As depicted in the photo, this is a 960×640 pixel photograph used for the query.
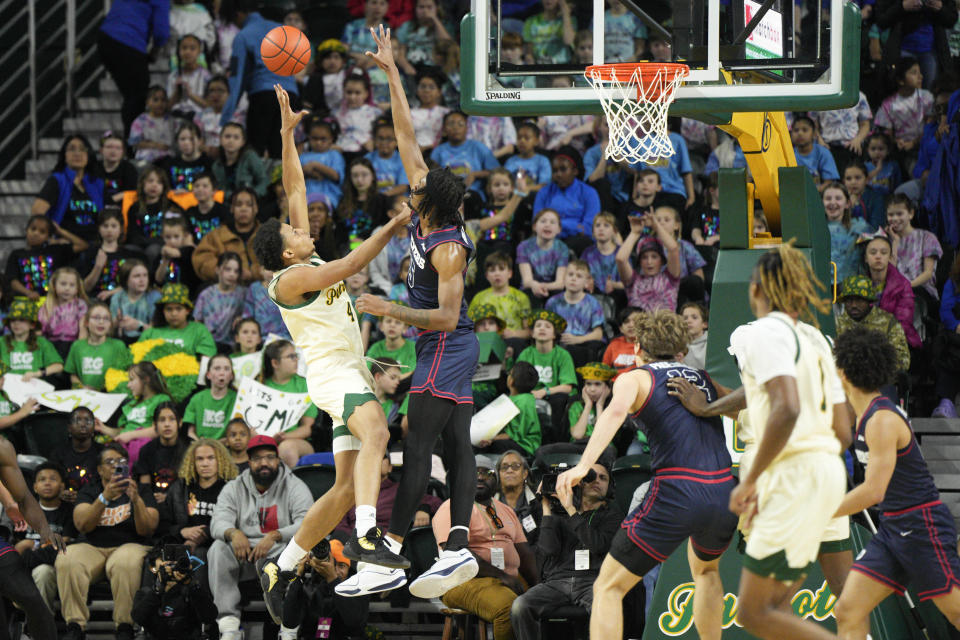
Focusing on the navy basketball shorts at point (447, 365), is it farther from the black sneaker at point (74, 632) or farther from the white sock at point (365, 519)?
the black sneaker at point (74, 632)

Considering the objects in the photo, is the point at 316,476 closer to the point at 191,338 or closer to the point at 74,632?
the point at 74,632

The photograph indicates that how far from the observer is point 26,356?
1308cm

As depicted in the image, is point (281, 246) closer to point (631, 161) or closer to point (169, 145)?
point (631, 161)

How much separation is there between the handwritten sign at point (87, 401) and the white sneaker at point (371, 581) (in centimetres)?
576

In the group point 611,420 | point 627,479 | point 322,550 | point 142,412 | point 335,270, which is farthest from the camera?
point 142,412

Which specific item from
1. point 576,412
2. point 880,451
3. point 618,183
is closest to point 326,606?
point 576,412

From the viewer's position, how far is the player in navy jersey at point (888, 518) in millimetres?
7410

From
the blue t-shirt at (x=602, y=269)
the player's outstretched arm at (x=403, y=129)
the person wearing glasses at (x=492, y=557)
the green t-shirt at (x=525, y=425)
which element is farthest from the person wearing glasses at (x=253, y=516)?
the player's outstretched arm at (x=403, y=129)

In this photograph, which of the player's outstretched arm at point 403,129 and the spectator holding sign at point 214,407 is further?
the spectator holding sign at point 214,407

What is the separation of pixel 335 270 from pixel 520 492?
412 cm

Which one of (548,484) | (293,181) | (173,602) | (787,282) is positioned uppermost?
(293,181)

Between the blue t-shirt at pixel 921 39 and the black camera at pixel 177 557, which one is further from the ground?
the blue t-shirt at pixel 921 39

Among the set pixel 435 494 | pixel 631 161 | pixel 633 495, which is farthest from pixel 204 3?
pixel 633 495

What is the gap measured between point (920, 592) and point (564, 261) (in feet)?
20.2
